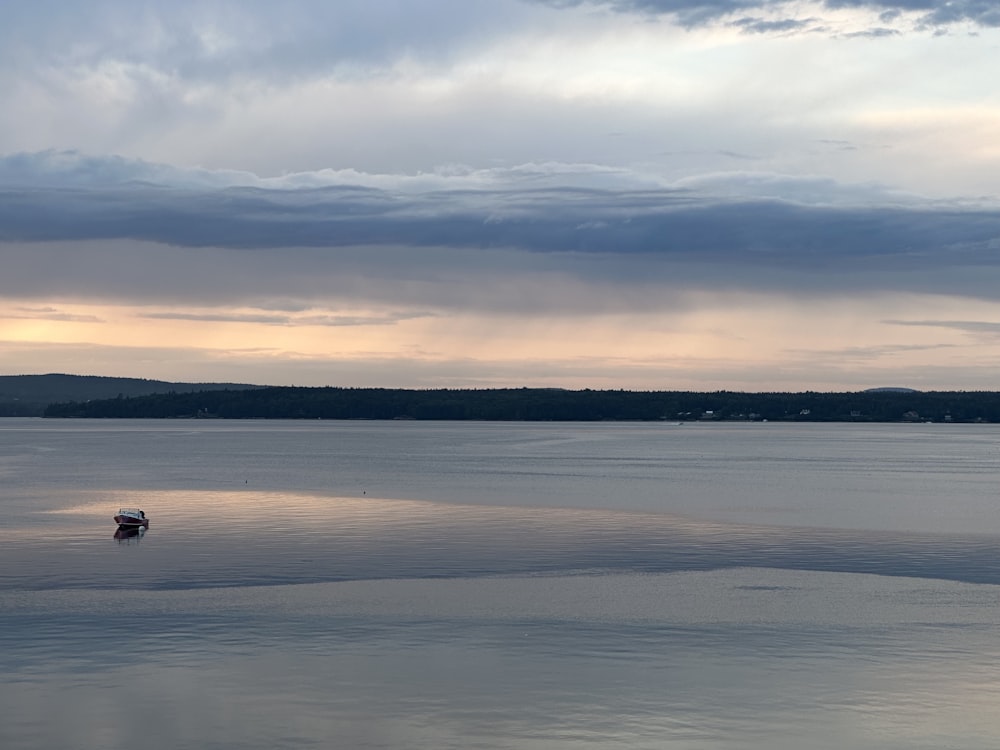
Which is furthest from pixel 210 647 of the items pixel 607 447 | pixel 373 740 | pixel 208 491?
pixel 607 447

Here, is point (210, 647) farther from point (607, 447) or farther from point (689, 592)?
point (607, 447)

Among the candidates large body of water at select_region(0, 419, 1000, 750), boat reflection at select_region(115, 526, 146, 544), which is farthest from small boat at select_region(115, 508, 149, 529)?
large body of water at select_region(0, 419, 1000, 750)

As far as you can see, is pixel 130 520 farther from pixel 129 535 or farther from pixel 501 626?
pixel 501 626

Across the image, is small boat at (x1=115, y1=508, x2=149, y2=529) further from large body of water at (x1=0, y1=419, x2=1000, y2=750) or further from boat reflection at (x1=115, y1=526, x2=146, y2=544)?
large body of water at (x1=0, y1=419, x2=1000, y2=750)

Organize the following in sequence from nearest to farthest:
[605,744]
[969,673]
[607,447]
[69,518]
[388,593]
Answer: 1. [605,744]
2. [969,673]
3. [388,593]
4. [69,518]
5. [607,447]

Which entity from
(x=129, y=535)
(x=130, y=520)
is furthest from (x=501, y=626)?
→ (x=130, y=520)

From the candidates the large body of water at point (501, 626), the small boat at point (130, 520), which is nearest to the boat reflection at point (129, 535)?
the small boat at point (130, 520)

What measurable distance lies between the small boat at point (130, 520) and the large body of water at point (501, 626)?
1558 mm

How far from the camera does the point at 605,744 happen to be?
25.0 metres

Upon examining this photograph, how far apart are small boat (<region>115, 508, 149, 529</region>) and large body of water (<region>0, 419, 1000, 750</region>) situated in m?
1.56

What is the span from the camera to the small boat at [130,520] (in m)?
65.2

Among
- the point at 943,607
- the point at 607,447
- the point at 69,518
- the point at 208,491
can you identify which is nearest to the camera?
the point at 943,607

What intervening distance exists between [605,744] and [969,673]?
11164 millimetres

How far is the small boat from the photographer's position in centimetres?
6519
